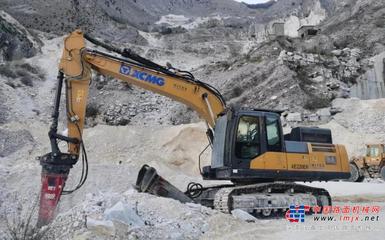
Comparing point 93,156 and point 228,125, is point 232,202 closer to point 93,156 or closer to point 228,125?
point 228,125

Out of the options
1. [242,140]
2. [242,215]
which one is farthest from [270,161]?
[242,215]

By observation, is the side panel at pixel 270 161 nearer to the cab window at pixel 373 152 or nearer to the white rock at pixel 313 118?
the cab window at pixel 373 152

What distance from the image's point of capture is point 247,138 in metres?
8.81

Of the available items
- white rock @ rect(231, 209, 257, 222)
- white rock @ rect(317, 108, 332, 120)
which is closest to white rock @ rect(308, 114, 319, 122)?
white rock @ rect(317, 108, 332, 120)

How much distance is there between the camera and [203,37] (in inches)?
2474

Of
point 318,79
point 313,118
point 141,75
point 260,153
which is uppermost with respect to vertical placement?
point 318,79

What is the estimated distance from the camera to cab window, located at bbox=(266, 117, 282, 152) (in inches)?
351

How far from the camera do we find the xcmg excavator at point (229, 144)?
27.2ft

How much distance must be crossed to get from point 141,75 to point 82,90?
134 centimetres

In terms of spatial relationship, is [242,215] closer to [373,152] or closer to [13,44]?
[373,152]

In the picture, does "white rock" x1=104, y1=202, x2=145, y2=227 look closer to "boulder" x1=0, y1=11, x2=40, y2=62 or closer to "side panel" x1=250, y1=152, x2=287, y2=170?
"side panel" x1=250, y1=152, x2=287, y2=170

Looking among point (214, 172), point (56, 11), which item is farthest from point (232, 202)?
point (56, 11)

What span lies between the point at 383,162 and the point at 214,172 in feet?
39.1

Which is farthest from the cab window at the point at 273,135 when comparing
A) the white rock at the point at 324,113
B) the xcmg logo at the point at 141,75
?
the white rock at the point at 324,113
